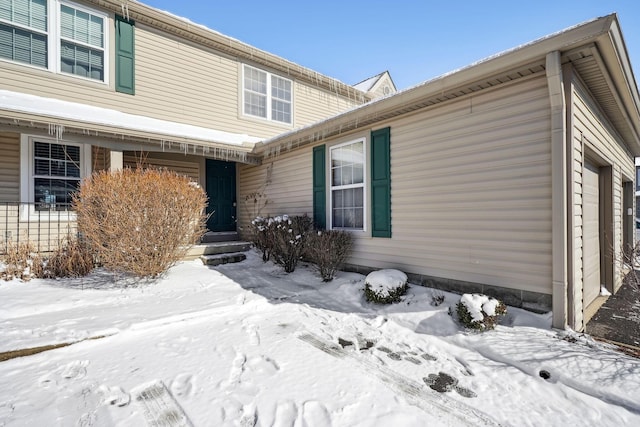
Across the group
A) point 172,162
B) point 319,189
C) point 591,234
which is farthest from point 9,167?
point 591,234

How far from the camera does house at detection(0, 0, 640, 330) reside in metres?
3.57

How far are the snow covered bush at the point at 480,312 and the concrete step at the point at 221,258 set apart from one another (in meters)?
5.12

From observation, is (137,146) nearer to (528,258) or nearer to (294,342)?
(294,342)

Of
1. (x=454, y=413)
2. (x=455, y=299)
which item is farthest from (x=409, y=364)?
(x=455, y=299)

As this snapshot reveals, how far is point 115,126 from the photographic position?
6137 millimetres

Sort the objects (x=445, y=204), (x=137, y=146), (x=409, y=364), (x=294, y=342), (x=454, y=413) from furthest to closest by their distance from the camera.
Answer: (x=137, y=146)
(x=445, y=204)
(x=294, y=342)
(x=409, y=364)
(x=454, y=413)

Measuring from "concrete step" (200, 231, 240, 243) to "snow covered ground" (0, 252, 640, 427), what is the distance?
3.98 metres

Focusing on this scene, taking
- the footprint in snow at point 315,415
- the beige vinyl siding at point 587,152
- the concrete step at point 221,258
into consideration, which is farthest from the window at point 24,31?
the beige vinyl siding at point 587,152

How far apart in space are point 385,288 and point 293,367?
201 cm

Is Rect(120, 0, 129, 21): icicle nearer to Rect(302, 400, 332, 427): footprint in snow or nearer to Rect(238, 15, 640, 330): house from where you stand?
Rect(238, 15, 640, 330): house

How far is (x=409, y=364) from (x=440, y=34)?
6772 mm

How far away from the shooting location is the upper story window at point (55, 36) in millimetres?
6074

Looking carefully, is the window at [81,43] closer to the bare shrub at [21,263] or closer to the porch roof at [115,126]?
the porch roof at [115,126]

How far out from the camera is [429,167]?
186 inches
